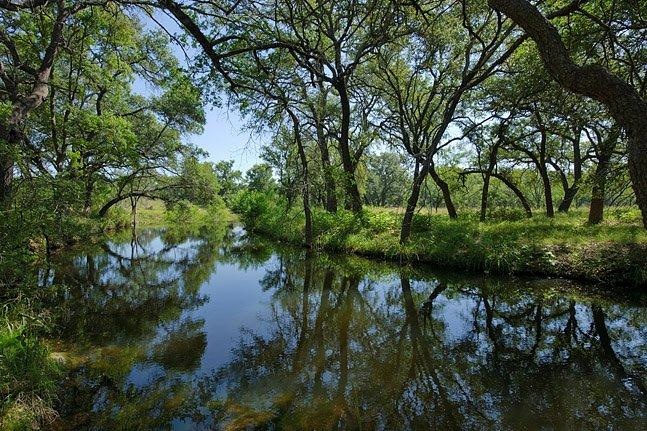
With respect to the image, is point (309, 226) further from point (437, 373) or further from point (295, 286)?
point (437, 373)

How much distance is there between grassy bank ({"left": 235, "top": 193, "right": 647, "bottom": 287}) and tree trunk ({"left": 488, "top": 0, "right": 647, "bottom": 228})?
821cm

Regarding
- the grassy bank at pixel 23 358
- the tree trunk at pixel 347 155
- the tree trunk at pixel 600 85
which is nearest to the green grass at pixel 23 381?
the grassy bank at pixel 23 358

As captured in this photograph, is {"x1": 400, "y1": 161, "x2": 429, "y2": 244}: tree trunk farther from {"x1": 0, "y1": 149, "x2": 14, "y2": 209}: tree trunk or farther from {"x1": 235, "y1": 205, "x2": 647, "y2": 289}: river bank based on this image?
{"x1": 0, "y1": 149, "x2": 14, "y2": 209}: tree trunk

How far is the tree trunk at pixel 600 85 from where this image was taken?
8.88 ft

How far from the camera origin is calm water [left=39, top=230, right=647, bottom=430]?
434 cm

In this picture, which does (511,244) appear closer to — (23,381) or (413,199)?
(413,199)

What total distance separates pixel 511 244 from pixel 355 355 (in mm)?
7914

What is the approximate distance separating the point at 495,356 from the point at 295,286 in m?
6.40

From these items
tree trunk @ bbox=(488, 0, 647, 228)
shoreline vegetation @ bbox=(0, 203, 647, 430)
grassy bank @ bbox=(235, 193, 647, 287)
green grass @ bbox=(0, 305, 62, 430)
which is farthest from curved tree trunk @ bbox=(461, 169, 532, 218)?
green grass @ bbox=(0, 305, 62, 430)

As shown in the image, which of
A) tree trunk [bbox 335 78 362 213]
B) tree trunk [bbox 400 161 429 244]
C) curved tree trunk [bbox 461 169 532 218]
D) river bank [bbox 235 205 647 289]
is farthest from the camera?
curved tree trunk [bbox 461 169 532 218]

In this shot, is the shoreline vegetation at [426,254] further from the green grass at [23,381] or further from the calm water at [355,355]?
the calm water at [355,355]

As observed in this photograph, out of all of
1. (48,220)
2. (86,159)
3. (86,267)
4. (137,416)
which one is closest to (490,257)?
(137,416)

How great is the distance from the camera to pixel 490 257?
11305 millimetres

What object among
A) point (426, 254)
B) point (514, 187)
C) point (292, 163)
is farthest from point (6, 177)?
point (514, 187)
